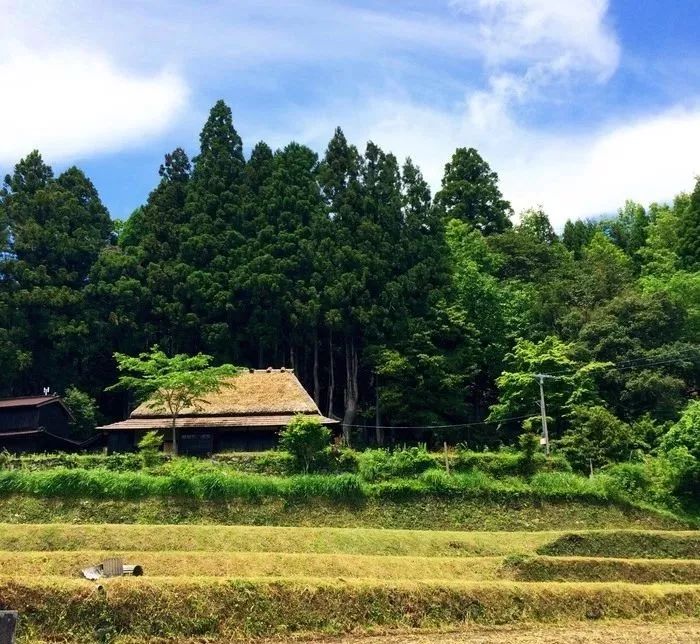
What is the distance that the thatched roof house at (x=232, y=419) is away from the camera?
32469mm

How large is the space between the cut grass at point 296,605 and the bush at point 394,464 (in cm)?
978

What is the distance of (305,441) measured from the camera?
1083 inches

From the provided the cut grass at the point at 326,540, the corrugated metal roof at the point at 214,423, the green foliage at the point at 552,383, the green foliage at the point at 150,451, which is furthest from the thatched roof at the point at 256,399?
the green foliage at the point at 552,383

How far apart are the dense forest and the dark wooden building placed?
Result: 3710 millimetres

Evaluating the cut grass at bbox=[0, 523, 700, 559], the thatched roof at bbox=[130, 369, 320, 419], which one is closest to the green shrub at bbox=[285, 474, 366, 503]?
the cut grass at bbox=[0, 523, 700, 559]

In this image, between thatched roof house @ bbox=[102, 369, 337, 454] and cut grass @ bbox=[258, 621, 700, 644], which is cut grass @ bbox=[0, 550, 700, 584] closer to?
cut grass @ bbox=[258, 621, 700, 644]

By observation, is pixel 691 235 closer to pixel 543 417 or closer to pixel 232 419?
pixel 543 417

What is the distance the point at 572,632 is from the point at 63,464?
742 inches

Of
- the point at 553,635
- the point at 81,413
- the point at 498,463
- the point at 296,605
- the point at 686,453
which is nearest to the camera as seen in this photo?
the point at 553,635

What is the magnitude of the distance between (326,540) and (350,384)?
19.5 metres

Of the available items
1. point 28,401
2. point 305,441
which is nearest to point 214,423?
point 305,441

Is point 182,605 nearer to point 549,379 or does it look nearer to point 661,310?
point 549,379

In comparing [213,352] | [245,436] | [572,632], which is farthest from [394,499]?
[213,352]

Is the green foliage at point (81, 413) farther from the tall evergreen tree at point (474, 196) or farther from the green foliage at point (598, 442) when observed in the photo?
the tall evergreen tree at point (474, 196)
